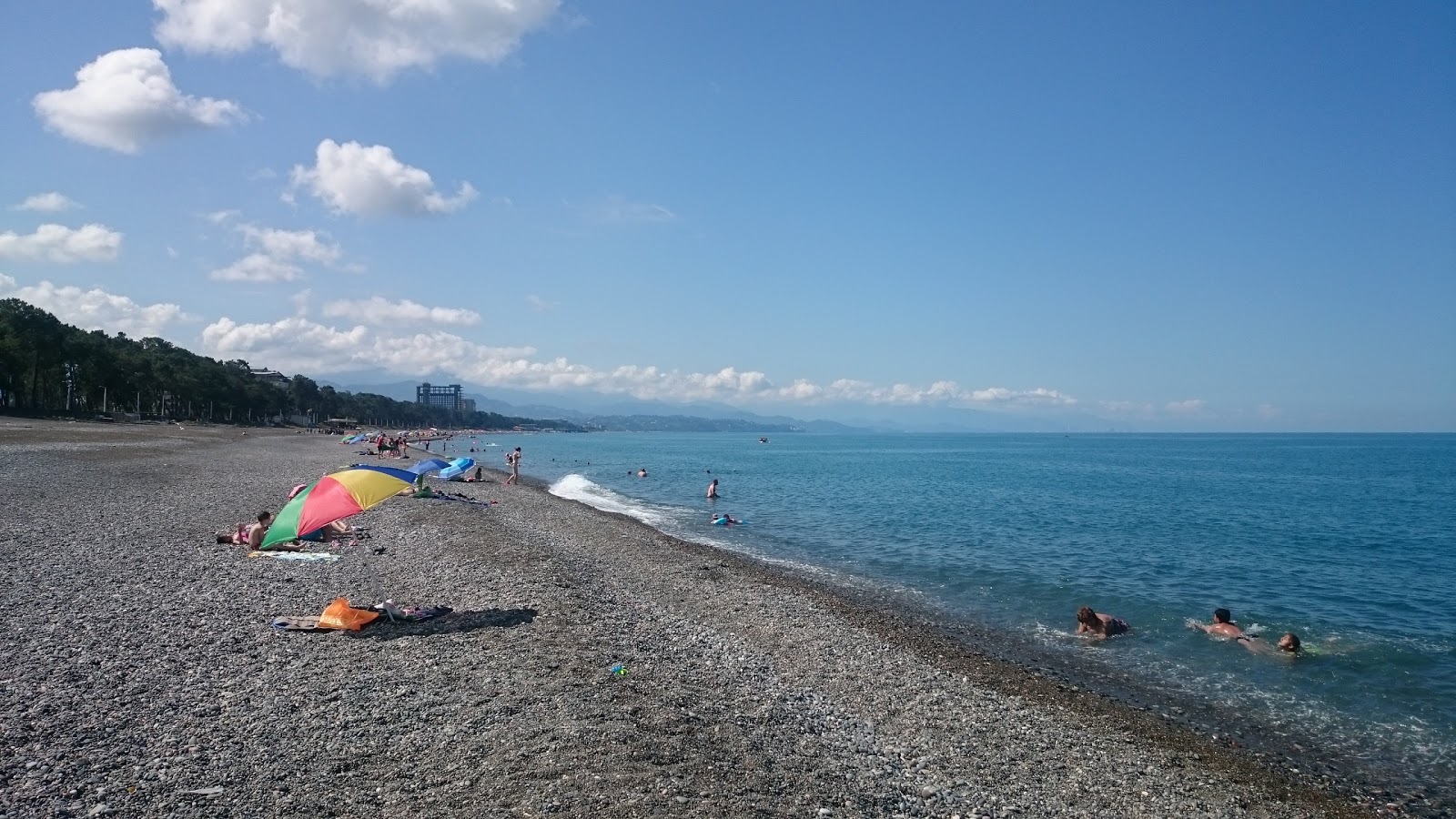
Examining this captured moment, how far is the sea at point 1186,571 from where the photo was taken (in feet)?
41.7

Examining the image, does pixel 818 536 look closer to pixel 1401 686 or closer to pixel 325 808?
pixel 1401 686

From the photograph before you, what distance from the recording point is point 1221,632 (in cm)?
1642

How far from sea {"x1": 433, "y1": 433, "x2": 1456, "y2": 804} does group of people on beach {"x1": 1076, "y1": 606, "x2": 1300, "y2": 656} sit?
11.8 inches

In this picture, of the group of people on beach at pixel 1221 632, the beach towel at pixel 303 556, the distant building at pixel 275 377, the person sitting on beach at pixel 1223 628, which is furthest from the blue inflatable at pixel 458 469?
the distant building at pixel 275 377

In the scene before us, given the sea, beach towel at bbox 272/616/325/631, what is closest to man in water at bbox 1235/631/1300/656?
the sea

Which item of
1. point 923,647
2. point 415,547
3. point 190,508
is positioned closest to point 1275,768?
point 923,647

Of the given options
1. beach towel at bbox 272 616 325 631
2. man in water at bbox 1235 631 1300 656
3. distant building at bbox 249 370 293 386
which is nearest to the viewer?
beach towel at bbox 272 616 325 631

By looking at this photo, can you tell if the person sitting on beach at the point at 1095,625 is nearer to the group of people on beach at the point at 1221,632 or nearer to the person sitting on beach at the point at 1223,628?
the group of people on beach at the point at 1221,632

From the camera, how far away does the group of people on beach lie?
15.4 metres

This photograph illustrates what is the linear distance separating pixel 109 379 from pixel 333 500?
326ft

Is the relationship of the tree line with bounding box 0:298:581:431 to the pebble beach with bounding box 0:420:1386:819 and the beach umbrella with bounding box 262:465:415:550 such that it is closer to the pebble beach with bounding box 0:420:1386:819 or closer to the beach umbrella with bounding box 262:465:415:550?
the pebble beach with bounding box 0:420:1386:819

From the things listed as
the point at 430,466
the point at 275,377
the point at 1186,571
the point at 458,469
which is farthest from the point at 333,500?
the point at 275,377

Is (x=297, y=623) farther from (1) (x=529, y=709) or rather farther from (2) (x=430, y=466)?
(2) (x=430, y=466)

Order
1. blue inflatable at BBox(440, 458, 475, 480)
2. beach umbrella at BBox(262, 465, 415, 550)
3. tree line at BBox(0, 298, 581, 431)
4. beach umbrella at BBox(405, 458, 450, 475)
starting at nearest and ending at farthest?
beach umbrella at BBox(262, 465, 415, 550) → beach umbrella at BBox(405, 458, 450, 475) → blue inflatable at BBox(440, 458, 475, 480) → tree line at BBox(0, 298, 581, 431)
